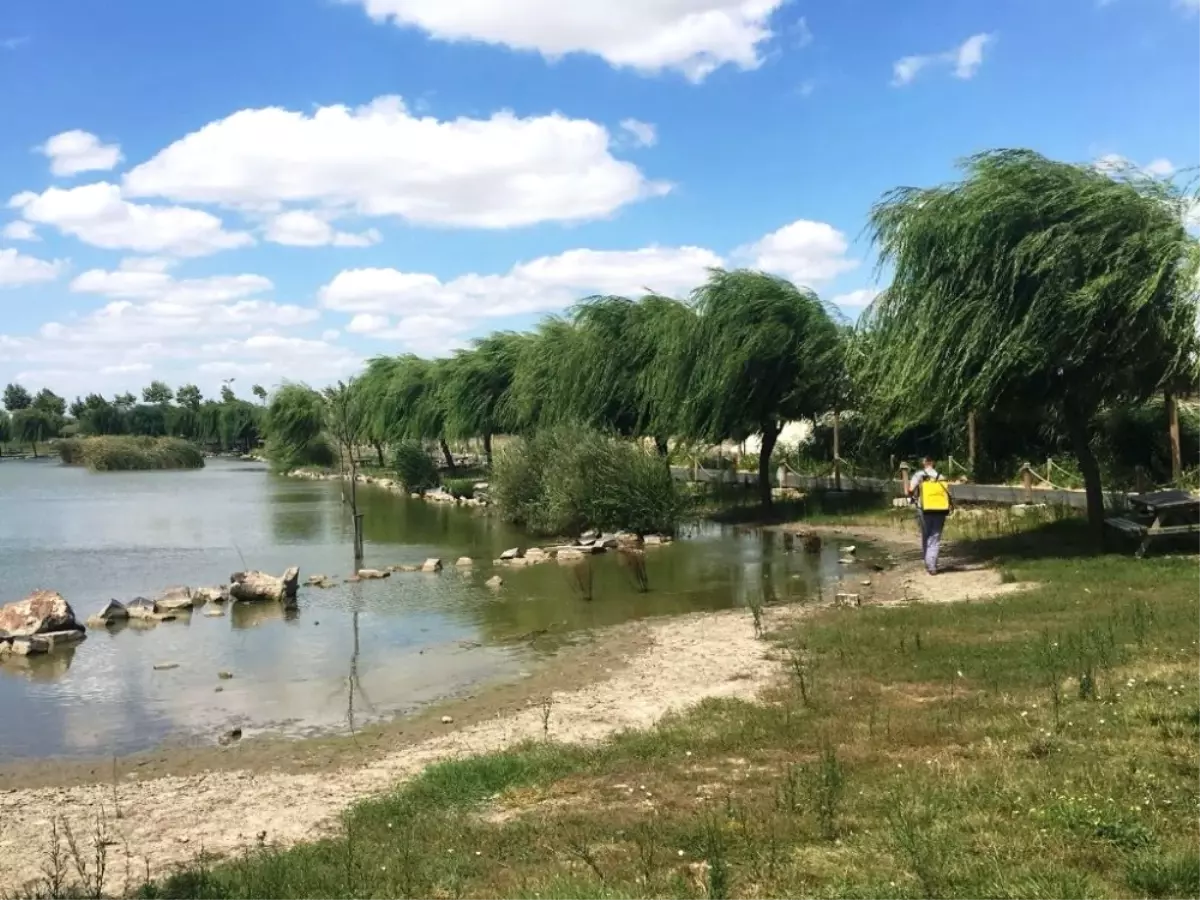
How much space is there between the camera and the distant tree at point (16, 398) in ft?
551

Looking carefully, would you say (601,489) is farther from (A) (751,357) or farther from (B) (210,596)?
(B) (210,596)

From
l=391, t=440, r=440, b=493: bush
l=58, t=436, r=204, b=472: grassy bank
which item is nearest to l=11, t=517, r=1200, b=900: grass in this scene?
l=391, t=440, r=440, b=493: bush

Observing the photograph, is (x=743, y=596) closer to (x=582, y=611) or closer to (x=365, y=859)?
(x=582, y=611)

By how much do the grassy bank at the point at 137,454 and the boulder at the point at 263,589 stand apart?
7204 centimetres

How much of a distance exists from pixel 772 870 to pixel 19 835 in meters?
6.06

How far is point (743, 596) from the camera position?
18250 mm

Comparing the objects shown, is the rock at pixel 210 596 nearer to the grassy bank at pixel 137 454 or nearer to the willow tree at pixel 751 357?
the willow tree at pixel 751 357

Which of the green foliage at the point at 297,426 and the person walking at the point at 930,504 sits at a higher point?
the green foliage at the point at 297,426

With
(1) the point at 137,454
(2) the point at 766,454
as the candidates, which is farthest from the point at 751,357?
(1) the point at 137,454

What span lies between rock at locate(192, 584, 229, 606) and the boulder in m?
0.16

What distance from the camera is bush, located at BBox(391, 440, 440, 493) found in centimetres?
5297

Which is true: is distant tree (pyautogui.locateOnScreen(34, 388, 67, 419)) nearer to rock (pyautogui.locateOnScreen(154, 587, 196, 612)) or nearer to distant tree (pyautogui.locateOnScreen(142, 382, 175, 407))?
distant tree (pyautogui.locateOnScreen(142, 382, 175, 407))

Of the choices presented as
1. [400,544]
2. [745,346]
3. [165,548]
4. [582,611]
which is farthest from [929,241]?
[165,548]

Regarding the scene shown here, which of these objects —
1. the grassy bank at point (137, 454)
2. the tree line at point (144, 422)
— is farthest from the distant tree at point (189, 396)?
the grassy bank at point (137, 454)
